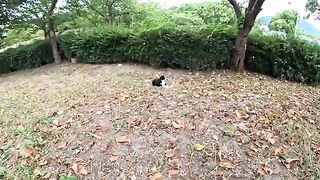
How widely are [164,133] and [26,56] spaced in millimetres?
6397

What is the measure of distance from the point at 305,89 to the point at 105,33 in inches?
158

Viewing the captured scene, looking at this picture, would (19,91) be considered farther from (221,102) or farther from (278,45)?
(278,45)

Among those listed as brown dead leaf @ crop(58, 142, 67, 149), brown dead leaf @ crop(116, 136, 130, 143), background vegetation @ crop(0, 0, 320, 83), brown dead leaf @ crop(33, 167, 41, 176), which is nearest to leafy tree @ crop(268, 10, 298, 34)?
background vegetation @ crop(0, 0, 320, 83)

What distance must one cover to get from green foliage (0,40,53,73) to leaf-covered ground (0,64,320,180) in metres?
3.80

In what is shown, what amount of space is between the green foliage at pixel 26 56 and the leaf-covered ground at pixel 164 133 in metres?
3.80

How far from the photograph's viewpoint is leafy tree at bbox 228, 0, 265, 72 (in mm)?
5674

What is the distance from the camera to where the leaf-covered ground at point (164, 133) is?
3.07m

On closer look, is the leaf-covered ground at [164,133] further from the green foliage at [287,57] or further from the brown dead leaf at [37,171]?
the green foliage at [287,57]

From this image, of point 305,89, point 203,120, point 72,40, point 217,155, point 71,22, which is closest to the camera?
point 217,155

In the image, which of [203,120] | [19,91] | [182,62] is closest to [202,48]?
[182,62]

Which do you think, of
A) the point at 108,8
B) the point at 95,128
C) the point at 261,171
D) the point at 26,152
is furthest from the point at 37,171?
the point at 108,8

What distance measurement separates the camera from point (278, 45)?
20.4ft

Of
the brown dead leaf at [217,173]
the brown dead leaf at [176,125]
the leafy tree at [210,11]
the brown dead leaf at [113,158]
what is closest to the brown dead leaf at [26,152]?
the brown dead leaf at [113,158]

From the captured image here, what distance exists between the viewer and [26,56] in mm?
8727
